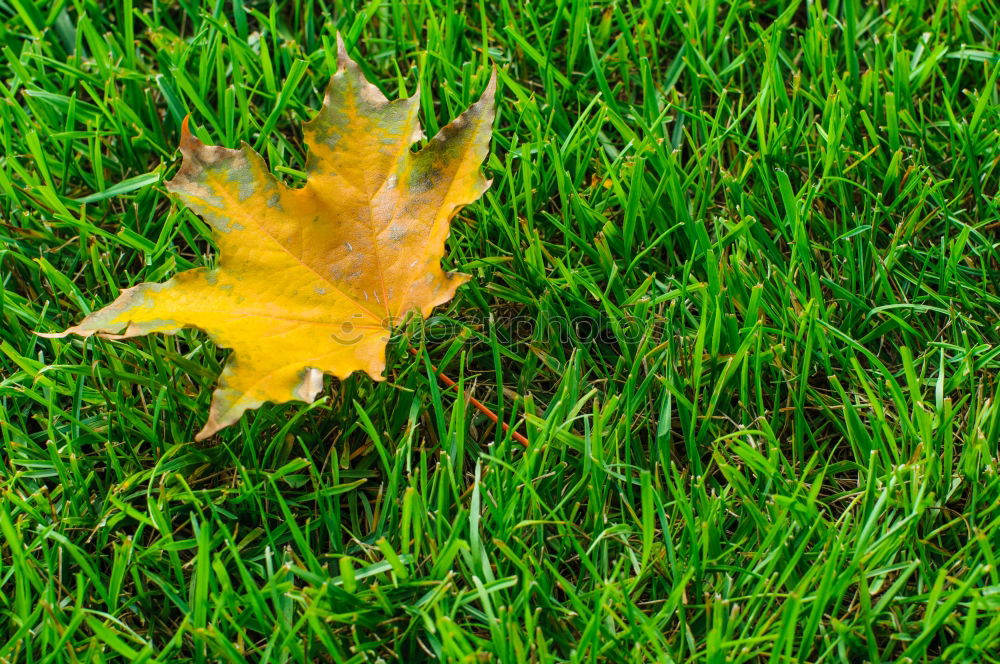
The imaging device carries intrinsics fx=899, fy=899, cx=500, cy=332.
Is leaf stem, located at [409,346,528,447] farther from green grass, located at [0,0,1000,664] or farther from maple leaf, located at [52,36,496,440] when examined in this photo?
maple leaf, located at [52,36,496,440]

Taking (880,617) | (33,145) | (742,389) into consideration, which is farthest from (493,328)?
(33,145)

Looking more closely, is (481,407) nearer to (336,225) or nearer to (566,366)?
(566,366)

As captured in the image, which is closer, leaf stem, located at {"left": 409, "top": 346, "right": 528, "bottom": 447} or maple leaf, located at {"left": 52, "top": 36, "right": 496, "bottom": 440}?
maple leaf, located at {"left": 52, "top": 36, "right": 496, "bottom": 440}

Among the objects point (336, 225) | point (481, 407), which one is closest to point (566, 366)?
point (481, 407)

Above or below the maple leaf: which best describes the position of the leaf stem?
below

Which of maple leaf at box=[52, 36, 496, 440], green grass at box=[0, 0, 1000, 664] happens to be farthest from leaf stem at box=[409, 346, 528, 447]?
maple leaf at box=[52, 36, 496, 440]

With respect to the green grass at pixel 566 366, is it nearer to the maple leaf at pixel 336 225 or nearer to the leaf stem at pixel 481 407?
the leaf stem at pixel 481 407

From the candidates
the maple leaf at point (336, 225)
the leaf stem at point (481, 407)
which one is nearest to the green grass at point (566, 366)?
the leaf stem at point (481, 407)
